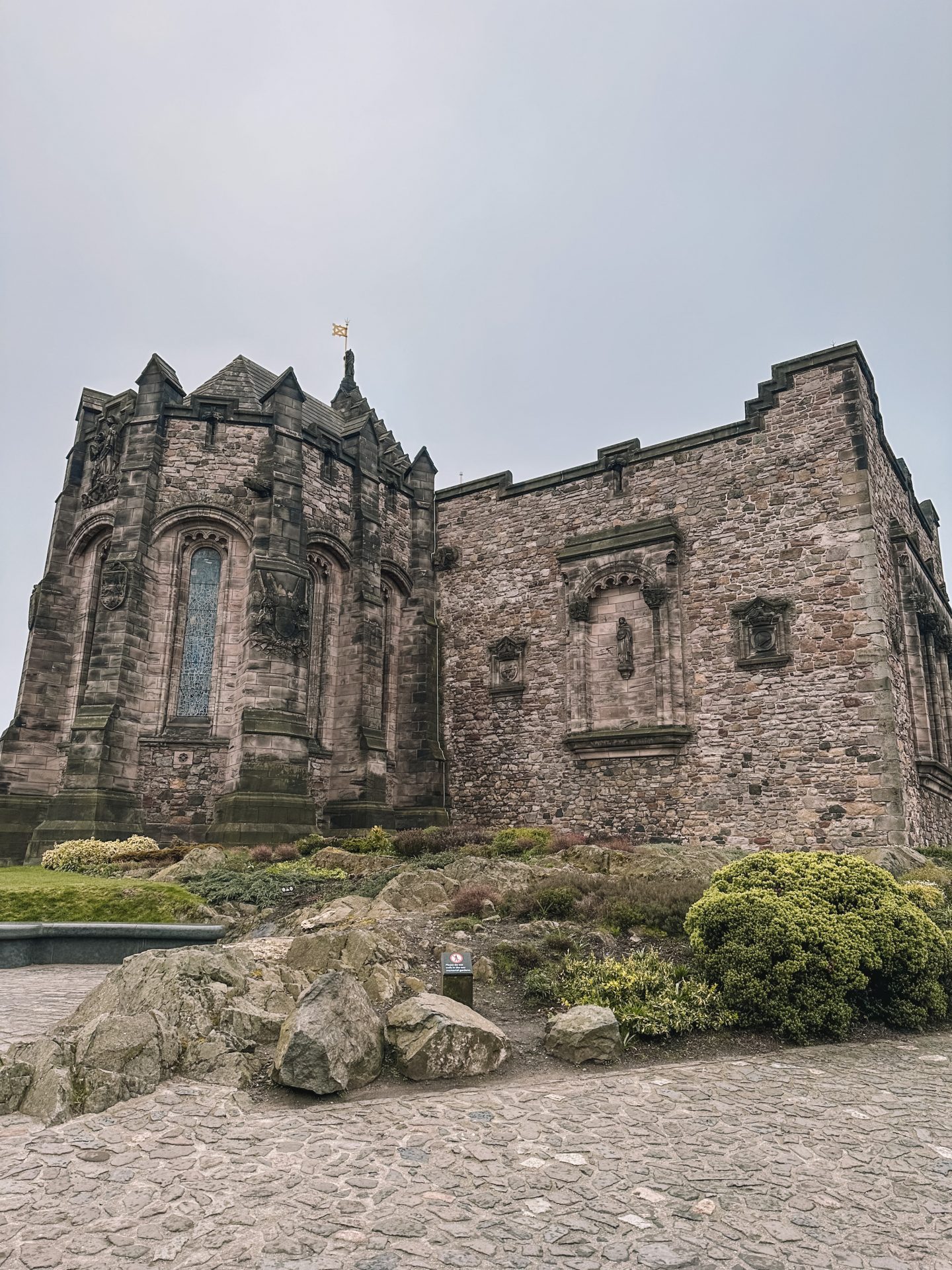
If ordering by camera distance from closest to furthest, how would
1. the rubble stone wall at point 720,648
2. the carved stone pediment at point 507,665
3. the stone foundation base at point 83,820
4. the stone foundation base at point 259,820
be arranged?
Result: the stone foundation base at point 83,820 < the stone foundation base at point 259,820 < the rubble stone wall at point 720,648 < the carved stone pediment at point 507,665

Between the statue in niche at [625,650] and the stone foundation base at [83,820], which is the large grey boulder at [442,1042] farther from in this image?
the statue in niche at [625,650]

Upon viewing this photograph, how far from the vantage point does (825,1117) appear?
484 centimetres

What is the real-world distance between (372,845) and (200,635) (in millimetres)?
6349

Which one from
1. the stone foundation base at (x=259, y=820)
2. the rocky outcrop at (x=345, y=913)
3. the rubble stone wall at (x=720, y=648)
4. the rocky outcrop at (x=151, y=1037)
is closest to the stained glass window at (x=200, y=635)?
the stone foundation base at (x=259, y=820)

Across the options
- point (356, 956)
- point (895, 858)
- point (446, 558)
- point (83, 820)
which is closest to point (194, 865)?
point (83, 820)

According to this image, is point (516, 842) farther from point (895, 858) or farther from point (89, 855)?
point (89, 855)

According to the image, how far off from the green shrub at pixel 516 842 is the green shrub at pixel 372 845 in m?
2.11

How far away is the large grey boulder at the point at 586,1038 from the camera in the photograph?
6031 mm

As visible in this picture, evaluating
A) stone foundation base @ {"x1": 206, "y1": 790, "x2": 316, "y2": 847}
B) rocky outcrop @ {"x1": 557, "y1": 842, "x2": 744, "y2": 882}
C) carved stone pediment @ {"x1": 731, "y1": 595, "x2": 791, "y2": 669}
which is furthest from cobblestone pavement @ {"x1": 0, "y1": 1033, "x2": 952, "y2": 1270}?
carved stone pediment @ {"x1": 731, "y1": 595, "x2": 791, "y2": 669}

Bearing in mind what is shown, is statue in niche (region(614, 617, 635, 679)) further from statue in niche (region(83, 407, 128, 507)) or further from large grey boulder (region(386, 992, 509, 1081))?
large grey boulder (region(386, 992, 509, 1081))

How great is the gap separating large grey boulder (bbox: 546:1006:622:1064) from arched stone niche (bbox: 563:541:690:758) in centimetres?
1226

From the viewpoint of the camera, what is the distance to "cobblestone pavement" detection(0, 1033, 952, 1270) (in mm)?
3281

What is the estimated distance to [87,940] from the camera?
9750 mm

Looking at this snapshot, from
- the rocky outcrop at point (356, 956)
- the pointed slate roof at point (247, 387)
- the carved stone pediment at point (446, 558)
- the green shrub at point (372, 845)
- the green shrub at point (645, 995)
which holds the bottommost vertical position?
the green shrub at point (645, 995)
